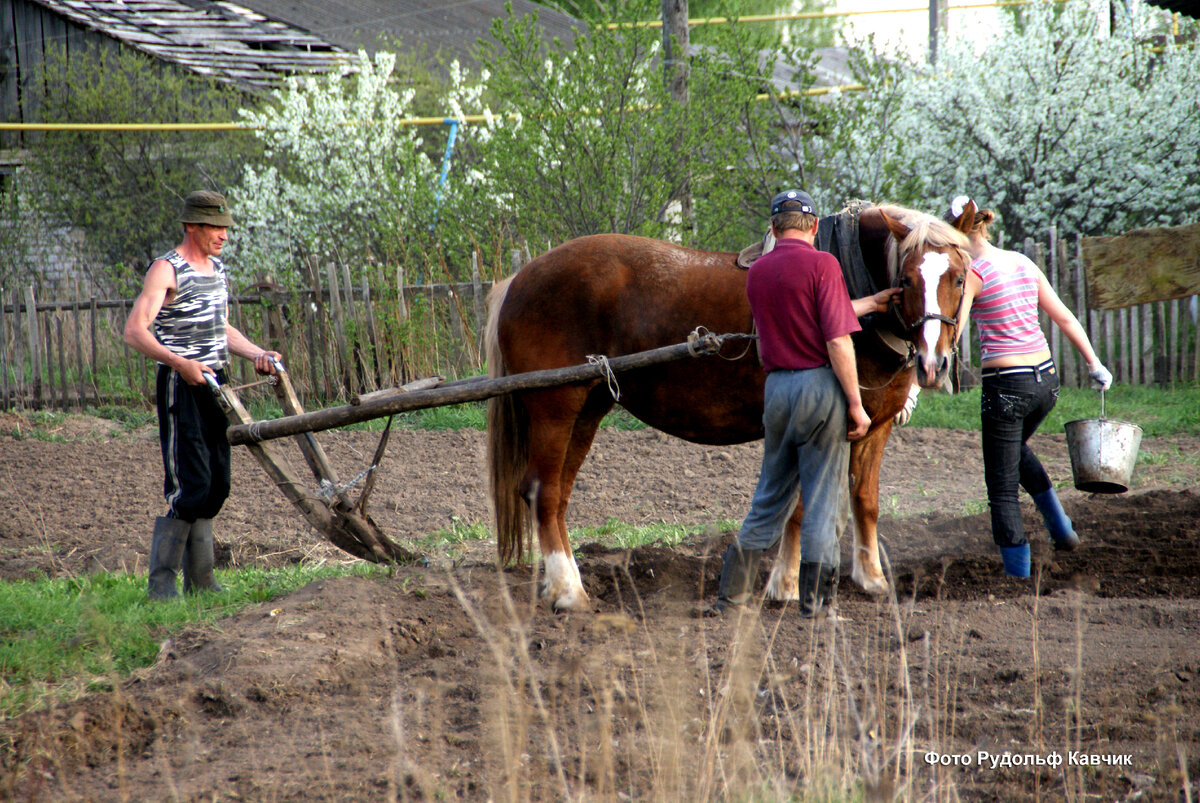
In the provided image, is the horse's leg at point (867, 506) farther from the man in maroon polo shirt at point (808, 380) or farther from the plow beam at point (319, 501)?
the plow beam at point (319, 501)

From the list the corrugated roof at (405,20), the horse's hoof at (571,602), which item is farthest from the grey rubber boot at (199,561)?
the corrugated roof at (405,20)

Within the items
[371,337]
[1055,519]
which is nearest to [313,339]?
[371,337]

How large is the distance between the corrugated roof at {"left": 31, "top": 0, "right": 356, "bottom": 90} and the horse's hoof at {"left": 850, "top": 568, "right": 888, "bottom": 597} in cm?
1558

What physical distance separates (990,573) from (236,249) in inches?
564

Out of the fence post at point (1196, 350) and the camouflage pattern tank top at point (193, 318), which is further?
the fence post at point (1196, 350)

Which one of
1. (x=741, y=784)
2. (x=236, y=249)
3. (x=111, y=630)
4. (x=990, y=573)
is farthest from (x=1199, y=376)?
(x=236, y=249)

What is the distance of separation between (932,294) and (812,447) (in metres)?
0.81

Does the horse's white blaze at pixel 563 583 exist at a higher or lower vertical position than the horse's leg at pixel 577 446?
lower

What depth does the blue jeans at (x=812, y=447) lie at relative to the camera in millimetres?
3859

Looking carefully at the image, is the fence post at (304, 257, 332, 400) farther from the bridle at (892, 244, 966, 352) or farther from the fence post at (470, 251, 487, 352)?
the bridle at (892, 244, 966, 352)

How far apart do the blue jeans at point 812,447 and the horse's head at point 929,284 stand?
0.42 meters

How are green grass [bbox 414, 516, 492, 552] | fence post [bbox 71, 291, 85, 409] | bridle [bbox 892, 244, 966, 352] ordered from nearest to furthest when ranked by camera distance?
1. bridle [bbox 892, 244, 966, 352]
2. green grass [bbox 414, 516, 492, 552]
3. fence post [bbox 71, 291, 85, 409]

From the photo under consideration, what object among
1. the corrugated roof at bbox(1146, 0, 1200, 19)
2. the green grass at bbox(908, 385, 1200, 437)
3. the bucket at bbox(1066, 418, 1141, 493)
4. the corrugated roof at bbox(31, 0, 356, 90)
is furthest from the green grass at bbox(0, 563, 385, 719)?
the corrugated roof at bbox(31, 0, 356, 90)

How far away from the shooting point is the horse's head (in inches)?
153
